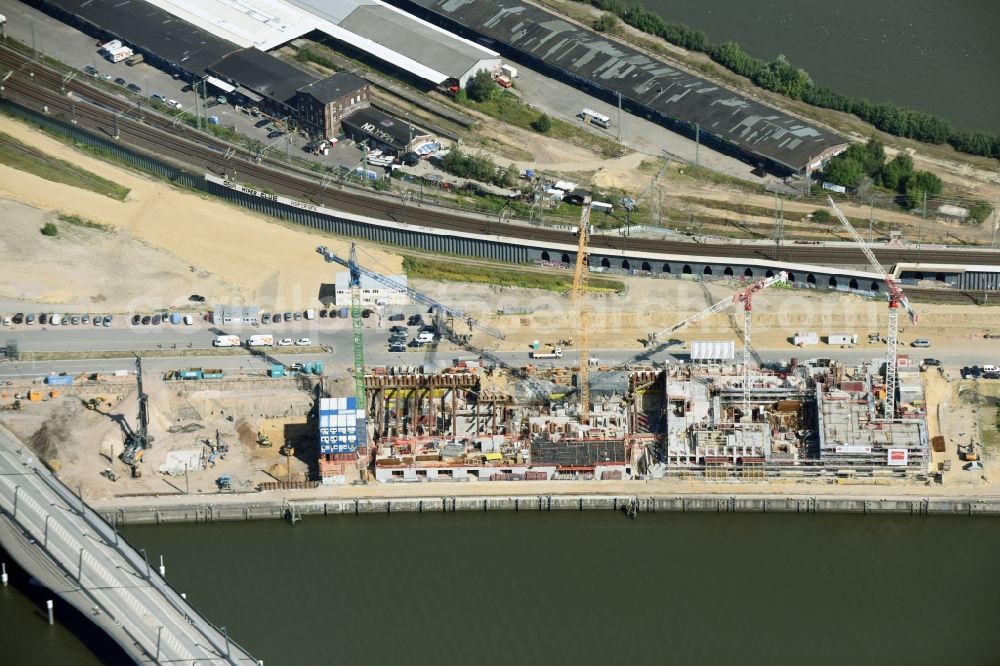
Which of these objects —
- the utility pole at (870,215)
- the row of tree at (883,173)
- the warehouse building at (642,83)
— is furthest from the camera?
the warehouse building at (642,83)

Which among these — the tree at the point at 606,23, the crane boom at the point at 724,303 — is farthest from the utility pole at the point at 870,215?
the tree at the point at 606,23

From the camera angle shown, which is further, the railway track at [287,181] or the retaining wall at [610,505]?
the railway track at [287,181]

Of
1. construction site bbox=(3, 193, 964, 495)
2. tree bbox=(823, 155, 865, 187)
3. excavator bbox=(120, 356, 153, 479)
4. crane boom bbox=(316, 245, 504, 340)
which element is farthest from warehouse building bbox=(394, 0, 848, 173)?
excavator bbox=(120, 356, 153, 479)

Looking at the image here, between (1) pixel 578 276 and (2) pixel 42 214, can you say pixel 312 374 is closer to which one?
(1) pixel 578 276

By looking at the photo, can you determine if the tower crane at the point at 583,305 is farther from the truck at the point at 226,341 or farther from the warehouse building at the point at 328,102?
the truck at the point at 226,341

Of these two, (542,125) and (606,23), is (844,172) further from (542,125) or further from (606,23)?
(606,23)

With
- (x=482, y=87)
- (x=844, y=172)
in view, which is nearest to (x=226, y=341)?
(x=482, y=87)

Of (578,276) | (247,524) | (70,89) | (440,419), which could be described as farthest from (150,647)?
(70,89)
